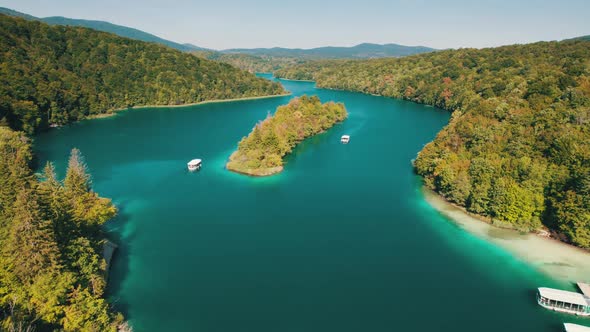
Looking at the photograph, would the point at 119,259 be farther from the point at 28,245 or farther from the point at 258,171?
A: the point at 258,171

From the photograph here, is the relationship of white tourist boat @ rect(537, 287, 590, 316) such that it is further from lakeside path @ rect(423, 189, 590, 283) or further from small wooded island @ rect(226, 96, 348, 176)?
small wooded island @ rect(226, 96, 348, 176)

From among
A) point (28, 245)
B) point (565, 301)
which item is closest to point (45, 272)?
point (28, 245)

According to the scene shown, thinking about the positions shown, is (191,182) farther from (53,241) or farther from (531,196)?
(531,196)

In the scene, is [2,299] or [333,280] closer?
[2,299]

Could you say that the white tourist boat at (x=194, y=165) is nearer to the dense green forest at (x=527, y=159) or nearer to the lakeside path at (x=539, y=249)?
the dense green forest at (x=527, y=159)

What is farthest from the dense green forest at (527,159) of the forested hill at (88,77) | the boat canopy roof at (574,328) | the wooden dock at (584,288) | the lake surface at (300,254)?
the forested hill at (88,77)

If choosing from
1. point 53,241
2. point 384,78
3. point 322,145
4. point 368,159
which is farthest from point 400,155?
point 384,78

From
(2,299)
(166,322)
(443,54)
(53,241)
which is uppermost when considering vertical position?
(443,54)
